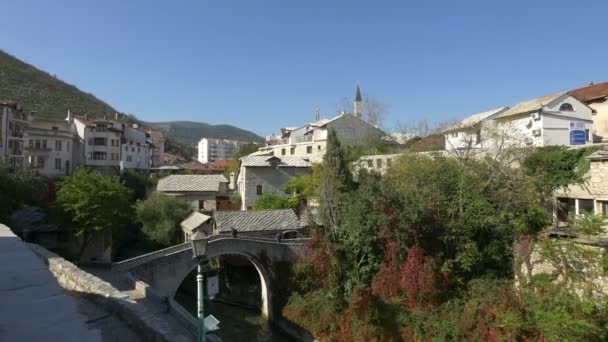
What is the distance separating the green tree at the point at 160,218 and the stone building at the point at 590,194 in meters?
26.2

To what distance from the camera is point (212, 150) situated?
124500 mm

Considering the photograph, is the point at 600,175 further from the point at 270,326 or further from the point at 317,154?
the point at 317,154

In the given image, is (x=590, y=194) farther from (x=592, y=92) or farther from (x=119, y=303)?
(x=592, y=92)

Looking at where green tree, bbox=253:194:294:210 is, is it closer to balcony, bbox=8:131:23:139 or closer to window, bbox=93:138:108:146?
balcony, bbox=8:131:23:139

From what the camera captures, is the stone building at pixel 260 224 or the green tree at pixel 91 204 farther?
the stone building at pixel 260 224

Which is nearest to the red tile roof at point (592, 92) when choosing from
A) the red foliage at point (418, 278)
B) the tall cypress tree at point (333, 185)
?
the tall cypress tree at point (333, 185)

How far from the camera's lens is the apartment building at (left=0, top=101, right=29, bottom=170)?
1387 inches

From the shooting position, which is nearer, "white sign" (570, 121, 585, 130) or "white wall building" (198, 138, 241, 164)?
"white sign" (570, 121, 585, 130)

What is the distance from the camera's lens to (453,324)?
17.4 meters

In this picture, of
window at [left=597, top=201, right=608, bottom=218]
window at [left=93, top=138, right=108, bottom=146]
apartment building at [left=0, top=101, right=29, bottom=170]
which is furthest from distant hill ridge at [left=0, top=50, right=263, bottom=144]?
window at [left=597, top=201, right=608, bottom=218]

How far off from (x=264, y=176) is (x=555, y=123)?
23.9 m

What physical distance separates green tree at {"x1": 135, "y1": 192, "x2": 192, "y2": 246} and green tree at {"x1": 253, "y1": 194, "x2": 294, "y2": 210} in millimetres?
6563

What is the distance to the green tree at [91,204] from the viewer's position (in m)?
22.8

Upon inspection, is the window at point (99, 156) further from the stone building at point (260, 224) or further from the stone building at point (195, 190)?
the stone building at point (260, 224)
